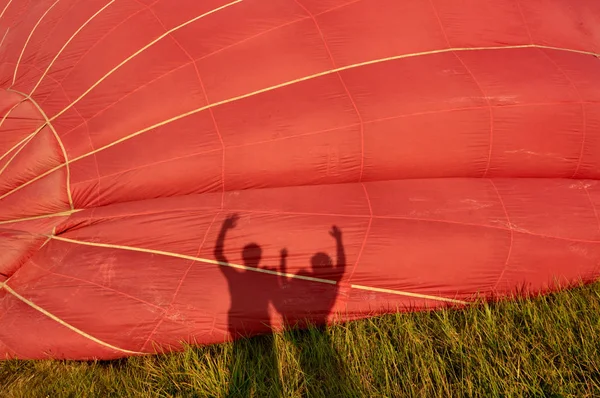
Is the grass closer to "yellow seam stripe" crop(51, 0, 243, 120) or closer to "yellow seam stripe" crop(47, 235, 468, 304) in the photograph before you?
"yellow seam stripe" crop(47, 235, 468, 304)

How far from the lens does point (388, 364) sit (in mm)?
3293

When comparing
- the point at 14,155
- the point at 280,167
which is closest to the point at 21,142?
the point at 14,155

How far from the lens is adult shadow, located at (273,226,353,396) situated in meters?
3.41

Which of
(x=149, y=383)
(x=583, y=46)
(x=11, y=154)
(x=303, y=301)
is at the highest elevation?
(x=583, y=46)

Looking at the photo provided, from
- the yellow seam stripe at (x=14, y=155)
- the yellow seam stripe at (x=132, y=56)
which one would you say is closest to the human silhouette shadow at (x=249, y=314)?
the yellow seam stripe at (x=132, y=56)

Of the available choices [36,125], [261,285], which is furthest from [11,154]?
[261,285]

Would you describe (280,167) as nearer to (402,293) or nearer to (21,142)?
(402,293)

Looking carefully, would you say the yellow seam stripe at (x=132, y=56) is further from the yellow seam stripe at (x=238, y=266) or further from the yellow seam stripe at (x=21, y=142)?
the yellow seam stripe at (x=238, y=266)

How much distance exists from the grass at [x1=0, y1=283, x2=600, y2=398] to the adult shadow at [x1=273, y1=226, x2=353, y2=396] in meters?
0.01

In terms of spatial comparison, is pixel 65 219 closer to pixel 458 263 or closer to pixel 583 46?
pixel 458 263

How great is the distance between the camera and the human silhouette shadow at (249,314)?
11.1 ft

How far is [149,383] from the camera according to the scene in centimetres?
336

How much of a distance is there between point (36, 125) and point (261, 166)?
2.06 m

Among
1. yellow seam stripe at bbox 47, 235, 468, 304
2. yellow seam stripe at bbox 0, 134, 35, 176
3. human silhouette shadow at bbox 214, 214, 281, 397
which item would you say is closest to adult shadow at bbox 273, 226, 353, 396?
yellow seam stripe at bbox 47, 235, 468, 304
